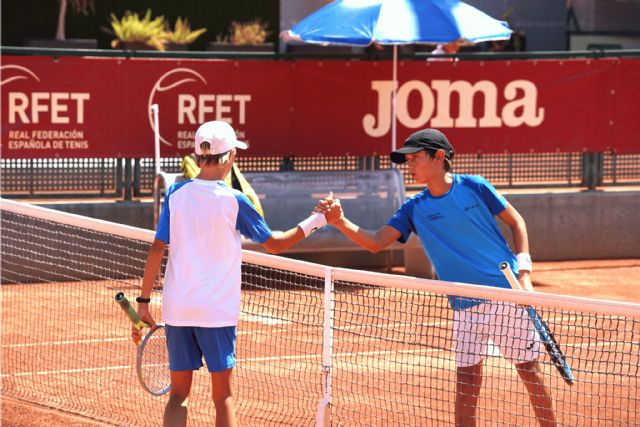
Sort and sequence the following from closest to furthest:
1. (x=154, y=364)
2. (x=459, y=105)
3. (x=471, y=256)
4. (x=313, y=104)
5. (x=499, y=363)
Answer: (x=471, y=256), (x=154, y=364), (x=499, y=363), (x=313, y=104), (x=459, y=105)

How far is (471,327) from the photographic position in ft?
21.3

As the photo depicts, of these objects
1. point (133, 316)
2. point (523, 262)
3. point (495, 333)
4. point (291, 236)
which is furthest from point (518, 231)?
point (133, 316)

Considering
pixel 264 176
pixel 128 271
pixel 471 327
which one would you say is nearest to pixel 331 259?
pixel 264 176

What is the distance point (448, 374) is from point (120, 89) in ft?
20.2

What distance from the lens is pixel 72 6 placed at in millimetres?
31484

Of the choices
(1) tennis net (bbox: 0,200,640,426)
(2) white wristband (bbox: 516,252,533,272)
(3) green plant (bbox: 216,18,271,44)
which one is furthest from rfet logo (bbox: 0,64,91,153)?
(3) green plant (bbox: 216,18,271,44)

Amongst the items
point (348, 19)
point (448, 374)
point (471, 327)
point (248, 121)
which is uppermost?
point (348, 19)

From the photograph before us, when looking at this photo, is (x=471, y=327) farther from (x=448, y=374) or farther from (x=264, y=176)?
(x=264, y=176)

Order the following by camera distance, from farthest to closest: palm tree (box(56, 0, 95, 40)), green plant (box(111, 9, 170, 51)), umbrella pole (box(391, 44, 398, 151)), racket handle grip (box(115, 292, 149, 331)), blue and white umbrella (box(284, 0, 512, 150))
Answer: palm tree (box(56, 0, 95, 40)) < green plant (box(111, 9, 170, 51)) < umbrella pole (box(391, 44, 398, 151)) < blue and white umbrella (box(284, 0, 512, 150)) < racket handle grip (box(115, 292, 149, 331))

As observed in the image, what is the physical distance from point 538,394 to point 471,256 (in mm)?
788

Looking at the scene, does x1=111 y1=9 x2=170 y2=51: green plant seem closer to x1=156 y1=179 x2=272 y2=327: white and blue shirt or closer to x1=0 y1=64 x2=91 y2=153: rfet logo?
x1=0 y1=64 x2=91 y2=153: rfet logo

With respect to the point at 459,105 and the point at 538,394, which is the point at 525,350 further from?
the point at 459,105

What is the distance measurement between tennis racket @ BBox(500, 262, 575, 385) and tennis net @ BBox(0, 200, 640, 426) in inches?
4.2

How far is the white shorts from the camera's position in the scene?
6.42m
